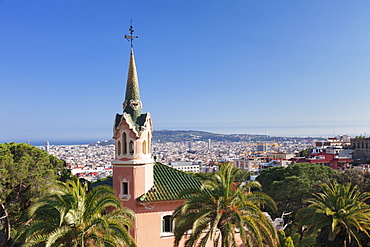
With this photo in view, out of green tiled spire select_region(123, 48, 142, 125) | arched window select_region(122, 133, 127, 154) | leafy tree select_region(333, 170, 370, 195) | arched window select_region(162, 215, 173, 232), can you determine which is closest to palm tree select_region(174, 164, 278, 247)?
arched window select_region(162, 215, 173, 232)

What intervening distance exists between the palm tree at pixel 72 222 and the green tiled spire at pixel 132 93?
5947mm

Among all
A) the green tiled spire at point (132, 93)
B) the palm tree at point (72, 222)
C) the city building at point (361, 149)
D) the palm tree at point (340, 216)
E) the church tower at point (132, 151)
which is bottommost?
the city building at point (361, 149)

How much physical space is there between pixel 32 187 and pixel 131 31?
12072 millimetres

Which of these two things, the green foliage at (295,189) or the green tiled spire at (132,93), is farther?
the green foliage at (295,189)

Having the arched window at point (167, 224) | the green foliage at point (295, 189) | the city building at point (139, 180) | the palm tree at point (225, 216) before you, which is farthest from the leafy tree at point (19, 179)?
the green foliage at point (295, 189)

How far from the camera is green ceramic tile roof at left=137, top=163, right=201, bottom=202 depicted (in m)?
15.8

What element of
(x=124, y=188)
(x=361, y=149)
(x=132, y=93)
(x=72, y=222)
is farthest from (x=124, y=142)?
(x=361, y=149)

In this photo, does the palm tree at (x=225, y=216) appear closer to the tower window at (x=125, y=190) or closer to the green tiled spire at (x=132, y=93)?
the tower window at (x=125, y=190)

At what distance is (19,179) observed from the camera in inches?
752

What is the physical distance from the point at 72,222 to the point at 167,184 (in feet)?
23.6

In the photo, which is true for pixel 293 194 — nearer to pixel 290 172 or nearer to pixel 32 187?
pixel 290 172

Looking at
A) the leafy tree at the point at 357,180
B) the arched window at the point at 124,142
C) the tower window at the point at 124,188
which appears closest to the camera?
the tower window at the point at 124,188

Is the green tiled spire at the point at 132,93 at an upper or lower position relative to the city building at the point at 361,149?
upper

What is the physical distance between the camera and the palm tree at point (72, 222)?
9852mm
